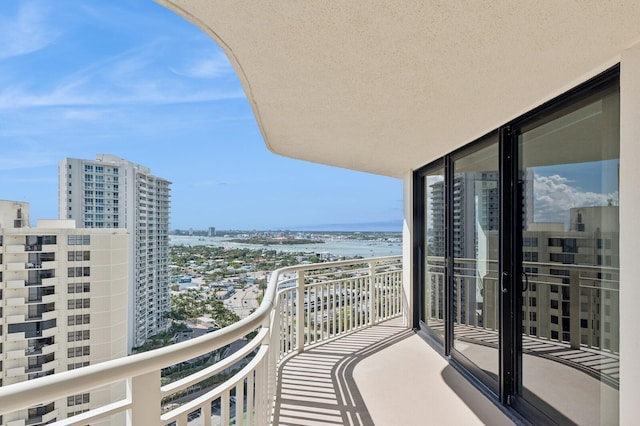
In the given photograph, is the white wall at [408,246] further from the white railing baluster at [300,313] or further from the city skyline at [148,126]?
the white railing baluster at [300,313]

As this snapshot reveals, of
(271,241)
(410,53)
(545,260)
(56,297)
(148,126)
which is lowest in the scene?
(56,297)

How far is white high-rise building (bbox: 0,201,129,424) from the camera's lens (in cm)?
353

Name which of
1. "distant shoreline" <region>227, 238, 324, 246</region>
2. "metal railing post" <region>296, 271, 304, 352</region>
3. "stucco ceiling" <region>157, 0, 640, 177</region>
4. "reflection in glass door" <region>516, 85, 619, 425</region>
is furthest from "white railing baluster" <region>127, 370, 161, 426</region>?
"distant shoreline" <region>227, 238, 324, 246</region>

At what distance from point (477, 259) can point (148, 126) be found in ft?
58.1

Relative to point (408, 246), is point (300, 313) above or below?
below

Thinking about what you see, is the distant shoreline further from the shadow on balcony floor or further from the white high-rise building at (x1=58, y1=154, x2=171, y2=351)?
the shadow on balcony floor

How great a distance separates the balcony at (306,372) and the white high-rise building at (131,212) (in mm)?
2404

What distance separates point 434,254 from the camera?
438 centimetres

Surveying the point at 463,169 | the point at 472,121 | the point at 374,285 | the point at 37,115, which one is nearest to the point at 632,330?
the point at 472,121

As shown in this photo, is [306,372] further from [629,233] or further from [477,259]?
[629,233]

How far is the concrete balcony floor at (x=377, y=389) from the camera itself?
272 centimetres

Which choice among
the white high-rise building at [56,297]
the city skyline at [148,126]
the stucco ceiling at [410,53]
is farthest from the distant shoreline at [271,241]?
the stucco ceiling at [410,53]

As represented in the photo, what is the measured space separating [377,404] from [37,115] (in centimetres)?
1615

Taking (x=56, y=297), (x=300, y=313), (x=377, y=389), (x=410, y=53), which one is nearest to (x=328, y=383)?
(x=377, y=389)
